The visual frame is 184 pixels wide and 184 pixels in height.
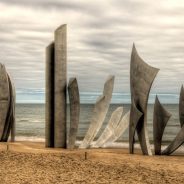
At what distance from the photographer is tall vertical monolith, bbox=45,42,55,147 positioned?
15852mm

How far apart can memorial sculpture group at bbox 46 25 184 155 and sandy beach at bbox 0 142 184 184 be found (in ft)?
6.67

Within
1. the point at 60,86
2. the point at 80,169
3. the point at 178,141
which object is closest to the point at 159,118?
the point at 178,141

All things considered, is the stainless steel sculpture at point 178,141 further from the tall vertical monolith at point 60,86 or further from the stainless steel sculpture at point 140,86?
the tall vertical monolith at point 60,86

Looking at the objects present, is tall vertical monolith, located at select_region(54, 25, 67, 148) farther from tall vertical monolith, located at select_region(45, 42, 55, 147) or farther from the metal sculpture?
tall vertical monolith, located at select_region(45, 42, 55, 147)

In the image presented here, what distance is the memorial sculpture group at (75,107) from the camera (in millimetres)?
13664

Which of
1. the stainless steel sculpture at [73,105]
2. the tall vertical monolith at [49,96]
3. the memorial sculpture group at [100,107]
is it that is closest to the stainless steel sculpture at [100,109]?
the memorial sculpture group at [100,107]

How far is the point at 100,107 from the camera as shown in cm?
1638

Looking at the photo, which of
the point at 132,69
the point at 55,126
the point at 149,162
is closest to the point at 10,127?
the point at 55,126

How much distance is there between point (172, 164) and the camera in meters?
11.8

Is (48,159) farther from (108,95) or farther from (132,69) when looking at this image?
(108,95)

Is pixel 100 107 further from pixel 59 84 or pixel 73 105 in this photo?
pixel 59 84

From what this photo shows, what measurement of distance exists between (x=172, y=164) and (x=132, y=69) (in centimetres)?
355

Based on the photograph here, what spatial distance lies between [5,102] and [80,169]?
7085mm

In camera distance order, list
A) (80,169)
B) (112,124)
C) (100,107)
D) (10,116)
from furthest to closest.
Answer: (112,124) → (10,116) → (100,107) → (80,169)
